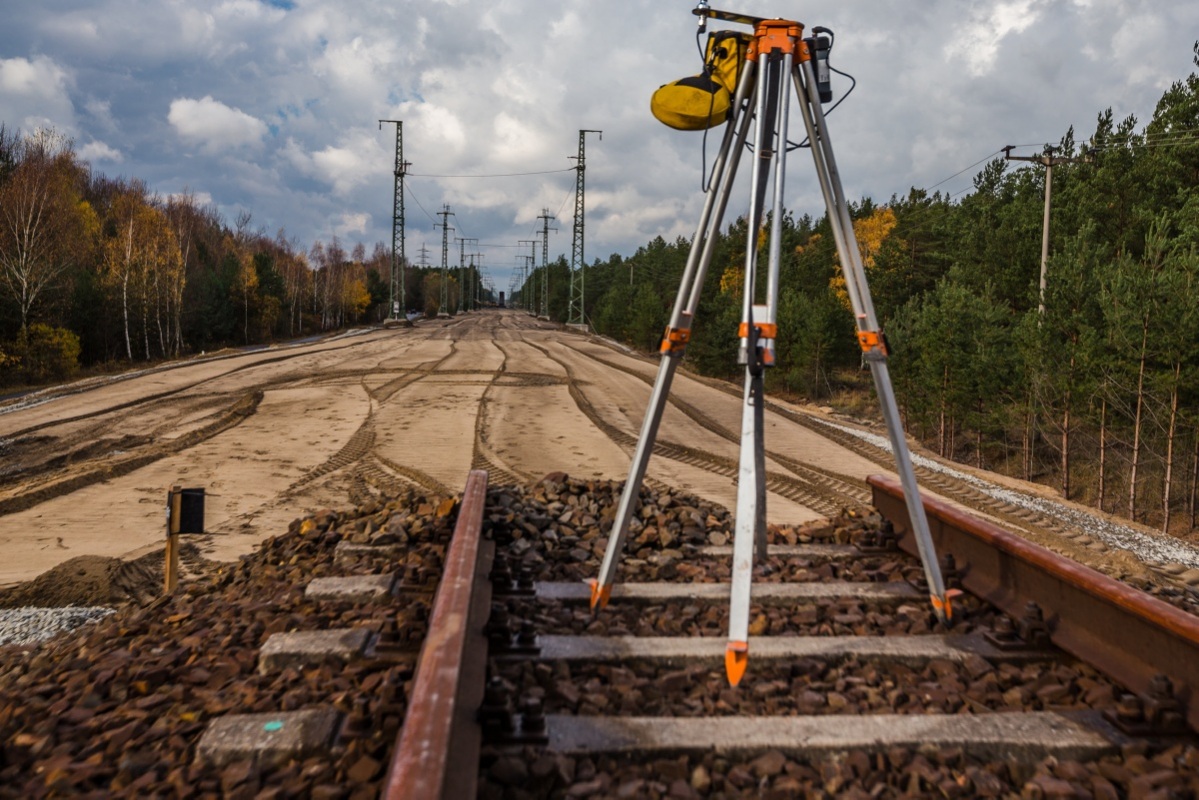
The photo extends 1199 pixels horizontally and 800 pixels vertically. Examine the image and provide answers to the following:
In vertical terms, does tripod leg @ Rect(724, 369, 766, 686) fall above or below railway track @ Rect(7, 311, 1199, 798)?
above

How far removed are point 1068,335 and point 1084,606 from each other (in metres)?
16.8

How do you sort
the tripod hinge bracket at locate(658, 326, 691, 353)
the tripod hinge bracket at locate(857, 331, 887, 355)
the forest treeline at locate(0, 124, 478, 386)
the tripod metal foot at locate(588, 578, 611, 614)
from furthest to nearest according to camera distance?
the forest treeline at locate(0, 124, 478, 386) < the tripod metal foot at locate(588, 578, 611, 614) < the tripod hinge bracket at locate(658, 326, 691, 353) < the tripod hinge bracket at locate(857, 331, 887, 355)

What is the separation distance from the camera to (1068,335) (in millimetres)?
17625

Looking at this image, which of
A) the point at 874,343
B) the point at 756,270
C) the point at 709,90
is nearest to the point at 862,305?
the point at 874,343

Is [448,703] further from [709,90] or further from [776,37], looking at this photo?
[776,37]

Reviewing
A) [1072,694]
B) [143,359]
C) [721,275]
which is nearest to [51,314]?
[143,359]

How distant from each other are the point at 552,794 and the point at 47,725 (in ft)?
6.20

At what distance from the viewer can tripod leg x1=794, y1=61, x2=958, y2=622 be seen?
11.0ft

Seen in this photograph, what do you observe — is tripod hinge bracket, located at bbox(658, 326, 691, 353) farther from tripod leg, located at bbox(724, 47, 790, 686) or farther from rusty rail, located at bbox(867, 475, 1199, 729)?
rusty rail, located at bbox(867, 475, 1199, 729)

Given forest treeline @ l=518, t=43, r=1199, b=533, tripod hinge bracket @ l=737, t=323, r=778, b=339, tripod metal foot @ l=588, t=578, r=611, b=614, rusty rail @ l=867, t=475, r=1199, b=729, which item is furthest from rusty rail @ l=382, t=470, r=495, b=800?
forest treeline @ l=518, t=43, r=1199, b=533

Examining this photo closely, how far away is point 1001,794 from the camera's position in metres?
2.41

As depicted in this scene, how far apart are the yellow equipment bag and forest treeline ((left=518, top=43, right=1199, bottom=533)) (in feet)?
46.2

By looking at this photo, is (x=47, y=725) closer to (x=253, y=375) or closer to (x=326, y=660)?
(x=326, y=660)

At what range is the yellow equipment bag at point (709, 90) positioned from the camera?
3.42 meters
